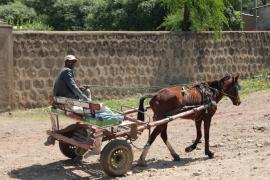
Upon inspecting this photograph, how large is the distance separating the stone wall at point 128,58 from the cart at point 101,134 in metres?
6.23

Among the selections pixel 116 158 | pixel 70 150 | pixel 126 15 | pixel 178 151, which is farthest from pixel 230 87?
pixel 126 15

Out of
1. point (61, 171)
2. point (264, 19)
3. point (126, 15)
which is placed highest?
point (264, 19)

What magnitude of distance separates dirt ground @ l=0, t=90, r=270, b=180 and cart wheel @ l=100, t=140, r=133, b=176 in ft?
0.77

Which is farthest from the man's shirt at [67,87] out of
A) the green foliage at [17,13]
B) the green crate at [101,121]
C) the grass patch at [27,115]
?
the green foliage at [17,13]

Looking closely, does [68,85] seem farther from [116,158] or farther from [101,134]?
[116,158]

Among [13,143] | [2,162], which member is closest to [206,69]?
[13,143]

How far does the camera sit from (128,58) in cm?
1919

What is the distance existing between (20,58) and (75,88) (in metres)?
7.25

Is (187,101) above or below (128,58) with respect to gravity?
below

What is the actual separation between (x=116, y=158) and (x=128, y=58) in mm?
9835

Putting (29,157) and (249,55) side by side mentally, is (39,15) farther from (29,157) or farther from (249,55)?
(29,157)

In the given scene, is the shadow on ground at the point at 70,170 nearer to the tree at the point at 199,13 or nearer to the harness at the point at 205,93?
the harness at the point at 205,93

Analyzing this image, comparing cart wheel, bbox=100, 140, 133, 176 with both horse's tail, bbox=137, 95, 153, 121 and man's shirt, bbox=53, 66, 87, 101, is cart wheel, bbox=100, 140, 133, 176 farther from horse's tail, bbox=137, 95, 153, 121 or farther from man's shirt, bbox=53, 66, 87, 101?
horse's tail, bbox=137, 95, 153, 121

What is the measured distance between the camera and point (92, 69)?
722 inches
